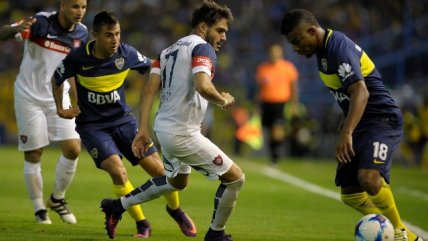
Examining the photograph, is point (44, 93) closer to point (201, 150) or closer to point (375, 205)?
point (201, 150)

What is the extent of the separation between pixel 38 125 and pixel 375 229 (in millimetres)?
3989

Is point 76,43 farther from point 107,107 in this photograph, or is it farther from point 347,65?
point 347,65

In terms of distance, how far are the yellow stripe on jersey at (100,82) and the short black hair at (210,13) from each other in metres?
1.40

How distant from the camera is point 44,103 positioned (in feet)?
31.8

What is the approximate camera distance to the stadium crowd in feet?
80.6

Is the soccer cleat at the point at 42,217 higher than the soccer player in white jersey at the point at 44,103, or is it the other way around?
the soccer player in white jersey at the point at 44,103

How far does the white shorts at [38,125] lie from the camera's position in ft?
31.4

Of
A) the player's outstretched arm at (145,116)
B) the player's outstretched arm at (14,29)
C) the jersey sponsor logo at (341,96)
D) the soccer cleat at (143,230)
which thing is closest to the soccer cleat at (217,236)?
the soccer cleat at (143,230)

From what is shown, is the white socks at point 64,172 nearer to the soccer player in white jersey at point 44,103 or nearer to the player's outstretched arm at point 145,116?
the soccer player in white jersey at point 44,103

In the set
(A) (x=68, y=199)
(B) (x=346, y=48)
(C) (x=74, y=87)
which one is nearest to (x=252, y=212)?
(A) (x=68, y=199)

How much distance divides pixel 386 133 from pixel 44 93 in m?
3.80

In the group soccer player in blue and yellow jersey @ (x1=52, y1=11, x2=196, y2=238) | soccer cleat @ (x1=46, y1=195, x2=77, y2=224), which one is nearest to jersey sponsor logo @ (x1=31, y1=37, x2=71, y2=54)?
soccer player in blue and yellow jersey @ (x1=52, y1=11, x2=196, y2=238)

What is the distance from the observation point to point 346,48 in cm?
755

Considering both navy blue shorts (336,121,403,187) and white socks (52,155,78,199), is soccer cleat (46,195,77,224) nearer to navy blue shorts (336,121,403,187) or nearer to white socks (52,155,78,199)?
white socks (52,155,78,199)
